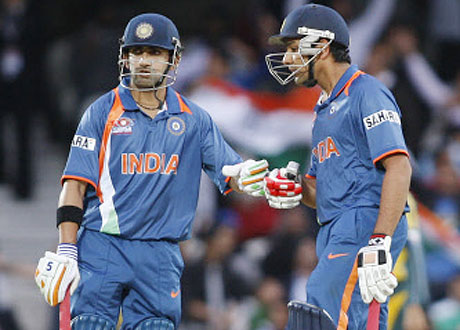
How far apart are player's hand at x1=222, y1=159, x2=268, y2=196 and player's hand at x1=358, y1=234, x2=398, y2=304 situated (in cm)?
89

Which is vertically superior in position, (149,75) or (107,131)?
(149,75)

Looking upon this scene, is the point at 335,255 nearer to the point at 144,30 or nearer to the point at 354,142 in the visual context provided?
the point at 354,142

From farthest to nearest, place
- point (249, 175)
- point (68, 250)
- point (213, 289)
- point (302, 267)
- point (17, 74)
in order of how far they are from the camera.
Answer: point (17, 74) → point (213, 289) → point (302, 267) → point (249, 175) → point (68, 250)

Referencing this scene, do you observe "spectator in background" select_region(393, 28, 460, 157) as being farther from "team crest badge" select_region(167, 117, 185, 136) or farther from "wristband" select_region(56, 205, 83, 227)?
"wristband" select_region(56, 205, 83, 227)

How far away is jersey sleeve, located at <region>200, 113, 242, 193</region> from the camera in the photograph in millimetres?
6414

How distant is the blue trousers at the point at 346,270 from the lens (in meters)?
5.86

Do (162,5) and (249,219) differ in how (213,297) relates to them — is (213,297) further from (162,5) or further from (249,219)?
(162,5)

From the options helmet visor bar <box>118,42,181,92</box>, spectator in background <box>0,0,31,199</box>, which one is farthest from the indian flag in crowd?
helmet visor bar <box>118,42,181,92</box>

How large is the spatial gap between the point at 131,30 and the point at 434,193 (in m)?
5.20

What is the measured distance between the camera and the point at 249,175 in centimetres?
A: 630

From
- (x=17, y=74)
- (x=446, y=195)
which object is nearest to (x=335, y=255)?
(x=446, y=195)

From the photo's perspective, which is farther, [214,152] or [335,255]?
[214,152]

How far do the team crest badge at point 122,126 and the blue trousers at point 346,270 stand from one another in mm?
1230

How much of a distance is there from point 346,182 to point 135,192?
114 cm
